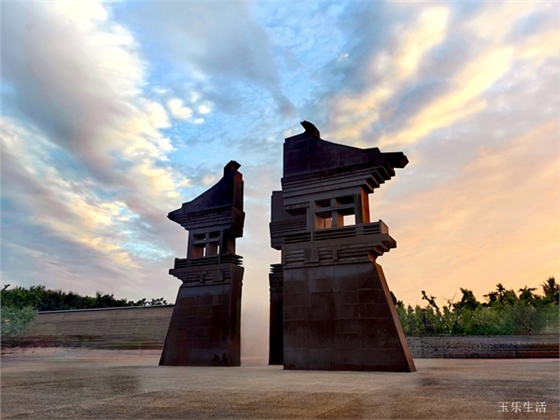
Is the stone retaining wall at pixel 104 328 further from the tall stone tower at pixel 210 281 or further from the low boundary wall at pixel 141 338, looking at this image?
the tall stone tower at pixel 210 281

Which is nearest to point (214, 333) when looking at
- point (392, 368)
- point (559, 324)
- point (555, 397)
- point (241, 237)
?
point (241, 237)

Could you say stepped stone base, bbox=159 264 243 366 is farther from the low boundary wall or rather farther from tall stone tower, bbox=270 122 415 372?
the low boundary wall

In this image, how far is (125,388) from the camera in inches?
244

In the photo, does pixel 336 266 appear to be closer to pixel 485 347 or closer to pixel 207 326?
pixel 207 326

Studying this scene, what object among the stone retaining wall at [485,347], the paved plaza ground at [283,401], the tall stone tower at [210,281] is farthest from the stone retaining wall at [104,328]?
the paved plaza ground at [283,401]

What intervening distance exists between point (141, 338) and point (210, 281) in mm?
16452

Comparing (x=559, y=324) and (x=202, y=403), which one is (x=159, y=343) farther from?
(x=559, y=324)

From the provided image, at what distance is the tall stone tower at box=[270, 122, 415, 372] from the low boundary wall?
14.3m

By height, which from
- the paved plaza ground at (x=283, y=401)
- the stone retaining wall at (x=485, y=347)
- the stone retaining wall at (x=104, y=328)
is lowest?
the paved plaza ground at (x=283, y=401)

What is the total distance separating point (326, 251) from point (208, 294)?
17.3 ft

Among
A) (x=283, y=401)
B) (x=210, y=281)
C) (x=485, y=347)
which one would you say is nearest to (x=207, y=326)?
(x=210, y=281)

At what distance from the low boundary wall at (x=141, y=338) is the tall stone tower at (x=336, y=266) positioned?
1429cm

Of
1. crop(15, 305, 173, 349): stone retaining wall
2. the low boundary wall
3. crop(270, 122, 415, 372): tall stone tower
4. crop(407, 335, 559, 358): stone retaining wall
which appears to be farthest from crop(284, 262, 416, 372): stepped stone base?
crop(15, 305, 173, 349): stone retaining wall

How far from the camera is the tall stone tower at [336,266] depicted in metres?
10.6
